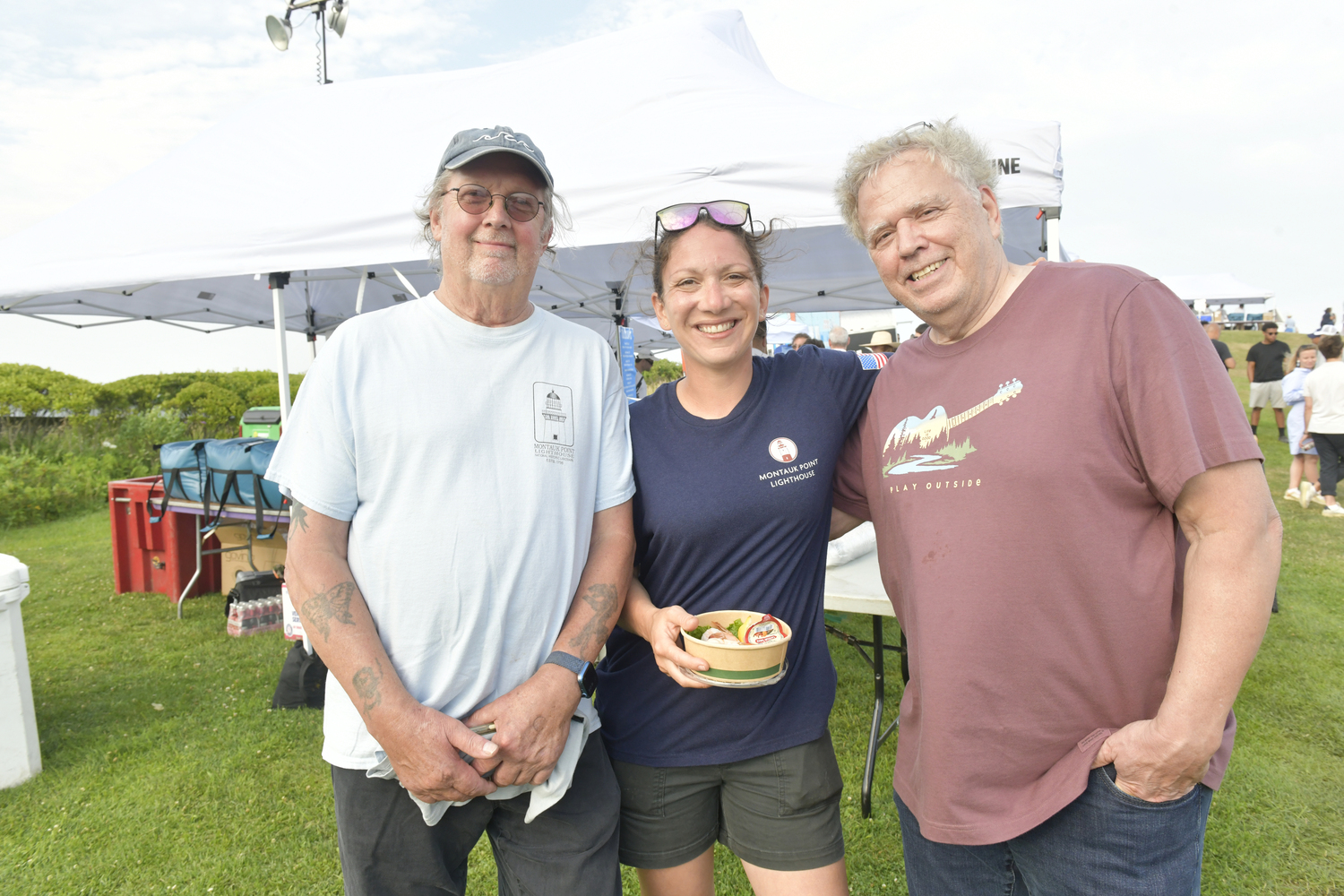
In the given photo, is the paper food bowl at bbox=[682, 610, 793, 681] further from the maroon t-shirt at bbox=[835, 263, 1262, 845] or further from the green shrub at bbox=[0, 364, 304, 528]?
the green shrub at bbox=[0, 364, 304, 528]

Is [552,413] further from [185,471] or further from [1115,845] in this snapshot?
[185,471]

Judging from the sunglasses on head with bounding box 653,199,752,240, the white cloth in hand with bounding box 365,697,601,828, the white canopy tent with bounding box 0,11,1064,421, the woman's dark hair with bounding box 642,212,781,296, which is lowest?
the white cloth in hand with bounding box 365,697,601,828

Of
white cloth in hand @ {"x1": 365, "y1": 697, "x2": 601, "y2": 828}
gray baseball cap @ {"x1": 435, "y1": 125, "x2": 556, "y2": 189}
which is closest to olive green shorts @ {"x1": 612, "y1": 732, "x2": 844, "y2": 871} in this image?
white cloth in hand @ {"x1": 365, "y1": 697, "x2": 601, "y2": 828}

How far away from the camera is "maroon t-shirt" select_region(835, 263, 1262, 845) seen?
4.07ft

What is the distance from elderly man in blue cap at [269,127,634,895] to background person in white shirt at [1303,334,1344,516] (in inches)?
410

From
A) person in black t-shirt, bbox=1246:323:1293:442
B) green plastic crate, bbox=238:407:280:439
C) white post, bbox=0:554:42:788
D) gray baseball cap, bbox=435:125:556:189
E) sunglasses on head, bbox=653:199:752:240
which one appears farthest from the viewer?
person in black t-shirt, bbox=1246:323:1293:442

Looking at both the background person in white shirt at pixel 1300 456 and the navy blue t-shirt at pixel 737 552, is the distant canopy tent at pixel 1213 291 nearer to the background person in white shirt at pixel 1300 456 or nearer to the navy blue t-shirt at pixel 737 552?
the background person in white shirt at pixel 1300 456

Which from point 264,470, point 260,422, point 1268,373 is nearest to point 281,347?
point 264,470

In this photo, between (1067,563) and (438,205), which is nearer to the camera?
(1067,563)

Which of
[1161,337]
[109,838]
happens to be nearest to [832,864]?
[1161,337]

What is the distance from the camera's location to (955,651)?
139 cm

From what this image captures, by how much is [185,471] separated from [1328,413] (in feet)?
40.0

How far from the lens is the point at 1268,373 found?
13797mm

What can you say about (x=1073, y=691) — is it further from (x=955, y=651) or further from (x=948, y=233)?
(x=948, y=233)
